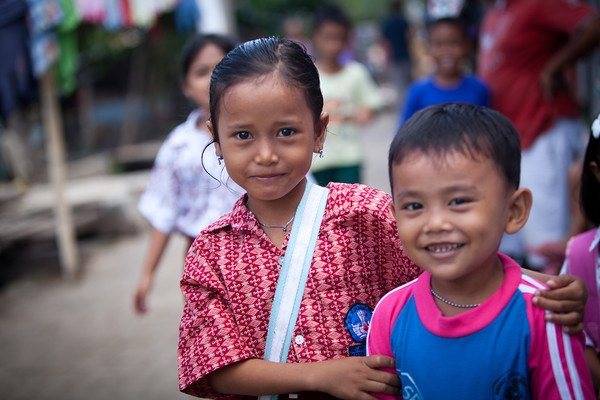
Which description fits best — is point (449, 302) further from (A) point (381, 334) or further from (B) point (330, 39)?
(B) point (330, 39)

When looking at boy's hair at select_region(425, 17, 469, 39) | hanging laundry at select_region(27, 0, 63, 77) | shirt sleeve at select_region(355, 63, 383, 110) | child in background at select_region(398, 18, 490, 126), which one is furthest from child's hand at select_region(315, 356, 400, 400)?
hanging laundry at select_region(27, 0, 63, 77)

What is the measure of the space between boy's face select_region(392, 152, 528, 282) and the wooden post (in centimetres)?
528

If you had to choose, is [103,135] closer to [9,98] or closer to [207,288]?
[9,98]

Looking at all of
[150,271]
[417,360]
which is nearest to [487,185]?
[417,360]

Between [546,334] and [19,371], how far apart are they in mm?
4041

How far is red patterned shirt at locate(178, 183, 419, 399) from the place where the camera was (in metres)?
1.60

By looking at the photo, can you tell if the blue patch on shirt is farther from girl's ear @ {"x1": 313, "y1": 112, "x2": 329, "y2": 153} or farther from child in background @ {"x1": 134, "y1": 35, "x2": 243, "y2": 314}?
child in background @ {"x1": 134, "y1": 35, "x2": 243, "y2": 314}

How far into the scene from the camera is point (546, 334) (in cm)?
134

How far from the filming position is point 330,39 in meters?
4.41

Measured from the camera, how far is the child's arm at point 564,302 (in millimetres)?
1329

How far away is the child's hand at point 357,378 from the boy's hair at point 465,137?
442 mm

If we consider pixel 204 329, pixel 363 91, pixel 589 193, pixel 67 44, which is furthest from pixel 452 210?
pixel 67 44

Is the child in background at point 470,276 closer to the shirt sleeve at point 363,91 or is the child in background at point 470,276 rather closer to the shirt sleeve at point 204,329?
the shirt sleeve at point 204,329

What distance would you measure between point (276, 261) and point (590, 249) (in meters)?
0.89
